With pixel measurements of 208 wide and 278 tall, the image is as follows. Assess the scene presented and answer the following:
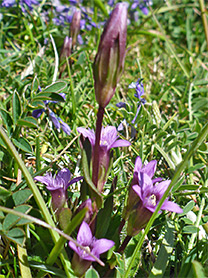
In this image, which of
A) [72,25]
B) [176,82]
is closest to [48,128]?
[72,25]

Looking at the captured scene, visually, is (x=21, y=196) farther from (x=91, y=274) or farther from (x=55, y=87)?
(x=55, y=87)

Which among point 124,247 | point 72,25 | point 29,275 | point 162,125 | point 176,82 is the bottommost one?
point 29,275

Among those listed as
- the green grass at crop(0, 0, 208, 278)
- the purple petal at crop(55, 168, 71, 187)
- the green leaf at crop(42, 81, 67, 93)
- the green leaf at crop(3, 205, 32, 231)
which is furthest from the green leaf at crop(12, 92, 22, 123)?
the green leaf at crop(3, 205, 32, 231)

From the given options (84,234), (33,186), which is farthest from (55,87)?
(84,234)

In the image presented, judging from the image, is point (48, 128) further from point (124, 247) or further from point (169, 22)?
point (169, 22)

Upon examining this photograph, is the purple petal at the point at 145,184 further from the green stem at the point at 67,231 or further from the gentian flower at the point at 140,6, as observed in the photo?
the gentian flower at the point at 140,6
